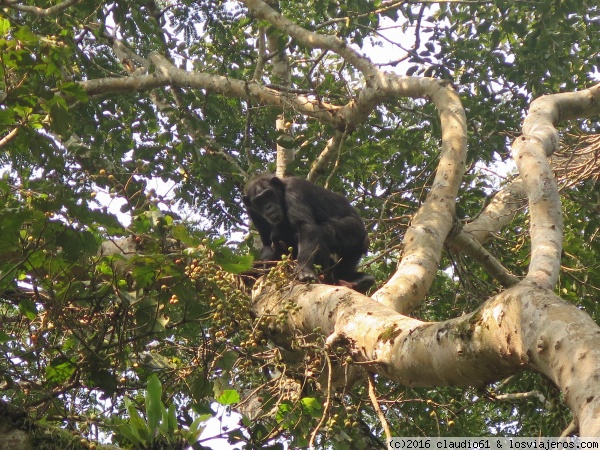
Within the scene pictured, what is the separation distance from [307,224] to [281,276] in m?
2.48

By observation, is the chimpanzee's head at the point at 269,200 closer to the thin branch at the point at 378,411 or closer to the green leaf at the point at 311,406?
the green leaf at the point at 311,406

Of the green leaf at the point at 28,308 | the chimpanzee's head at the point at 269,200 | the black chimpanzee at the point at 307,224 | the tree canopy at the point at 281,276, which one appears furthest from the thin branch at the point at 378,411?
the chimpanzee's head at the point at 269,200

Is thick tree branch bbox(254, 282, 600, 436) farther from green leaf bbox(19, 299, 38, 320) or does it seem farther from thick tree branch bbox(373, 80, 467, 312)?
green leaf bbox(19, 299, 38, 320)

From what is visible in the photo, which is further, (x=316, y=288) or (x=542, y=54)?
(x=542, y=54)

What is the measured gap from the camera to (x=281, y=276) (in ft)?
15.6

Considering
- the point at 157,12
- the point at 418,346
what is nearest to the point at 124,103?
the point at 157,12

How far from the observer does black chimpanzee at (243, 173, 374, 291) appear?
279 inches

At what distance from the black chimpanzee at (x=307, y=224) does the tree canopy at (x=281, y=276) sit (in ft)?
1.18

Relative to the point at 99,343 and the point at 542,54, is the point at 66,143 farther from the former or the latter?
the point at 542,54

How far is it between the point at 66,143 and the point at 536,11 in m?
6.46

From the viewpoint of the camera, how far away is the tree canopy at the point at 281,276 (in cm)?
314

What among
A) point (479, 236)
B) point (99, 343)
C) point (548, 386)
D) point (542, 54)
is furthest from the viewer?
point (542, 54)

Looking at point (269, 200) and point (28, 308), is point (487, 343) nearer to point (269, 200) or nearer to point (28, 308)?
point (28, 308)

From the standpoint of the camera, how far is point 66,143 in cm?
809
